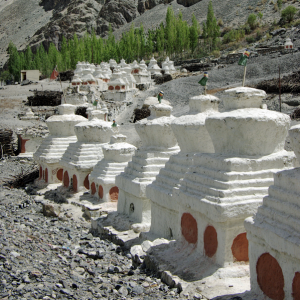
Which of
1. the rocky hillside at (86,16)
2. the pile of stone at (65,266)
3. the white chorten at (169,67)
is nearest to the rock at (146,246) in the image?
the pile of stone at (65,266)

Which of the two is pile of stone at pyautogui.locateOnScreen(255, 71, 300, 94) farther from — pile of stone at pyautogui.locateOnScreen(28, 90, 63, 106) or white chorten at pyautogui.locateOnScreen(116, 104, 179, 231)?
pile of stone at pyautogui.locateOnScreen(28, 90, 63, 106)

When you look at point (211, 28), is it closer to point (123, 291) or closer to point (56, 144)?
point (56, 144)

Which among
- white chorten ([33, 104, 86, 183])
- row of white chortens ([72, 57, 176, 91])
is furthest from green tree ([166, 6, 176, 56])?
white chorten ([33, 104, 86, 183])

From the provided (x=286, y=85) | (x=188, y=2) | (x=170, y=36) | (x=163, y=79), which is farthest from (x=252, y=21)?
(x=286, y=85)

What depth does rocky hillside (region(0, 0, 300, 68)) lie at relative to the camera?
315ft

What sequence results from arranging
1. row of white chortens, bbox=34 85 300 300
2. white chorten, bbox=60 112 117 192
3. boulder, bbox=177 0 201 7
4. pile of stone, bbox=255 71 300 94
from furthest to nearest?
1. boulder, bbox=177 0 201 7
2. pile of stone, bbox=255 71 300 94
3. white chorten, bbox=60 112 117 192
4. row of white chortens, bbox=34 85 300 300

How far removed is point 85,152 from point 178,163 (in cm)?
676

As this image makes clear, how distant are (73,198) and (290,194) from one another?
410 inches

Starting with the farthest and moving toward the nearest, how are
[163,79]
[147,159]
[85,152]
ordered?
[163,79], [85,152], [147,159]

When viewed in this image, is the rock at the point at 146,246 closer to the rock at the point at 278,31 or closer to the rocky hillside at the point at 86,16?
the rock at the point at 278,31

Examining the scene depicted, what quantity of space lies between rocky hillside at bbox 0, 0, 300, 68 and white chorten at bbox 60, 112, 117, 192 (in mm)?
78745

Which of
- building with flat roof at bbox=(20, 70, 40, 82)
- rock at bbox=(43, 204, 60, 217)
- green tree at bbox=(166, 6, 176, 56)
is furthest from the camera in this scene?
building with flat roof at bbox=(20, 70, 40, 82)

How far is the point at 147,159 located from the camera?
998 centimetres

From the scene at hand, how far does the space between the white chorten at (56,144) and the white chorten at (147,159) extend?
279 inches
